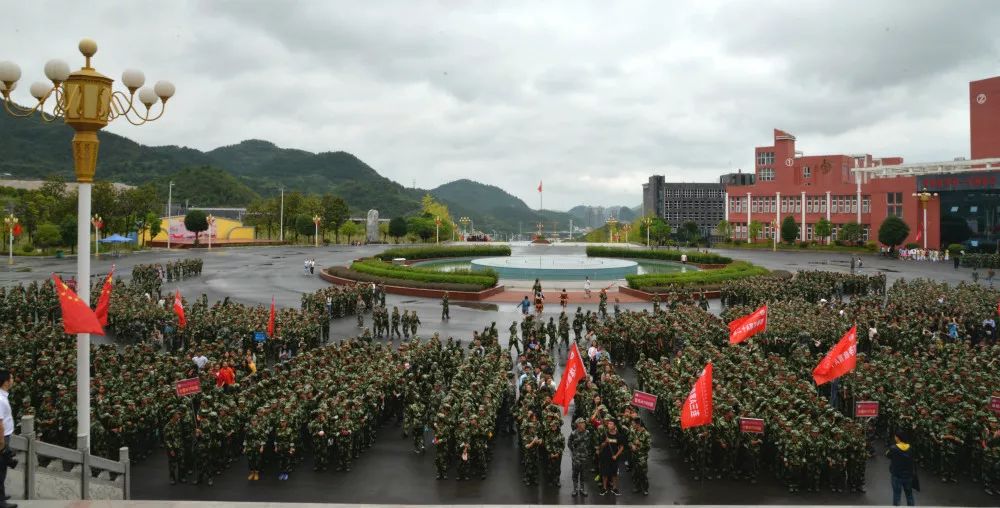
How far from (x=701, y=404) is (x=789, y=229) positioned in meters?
64.0

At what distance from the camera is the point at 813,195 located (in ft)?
228

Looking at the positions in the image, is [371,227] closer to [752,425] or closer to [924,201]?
[924,201]

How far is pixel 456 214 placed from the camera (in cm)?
18175

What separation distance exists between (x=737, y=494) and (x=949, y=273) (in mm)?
40502

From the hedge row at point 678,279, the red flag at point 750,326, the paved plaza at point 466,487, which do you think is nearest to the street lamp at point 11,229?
the hedge row at point 678,279

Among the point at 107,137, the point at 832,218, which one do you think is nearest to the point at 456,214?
the point at 107,137

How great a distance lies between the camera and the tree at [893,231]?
2160 inches

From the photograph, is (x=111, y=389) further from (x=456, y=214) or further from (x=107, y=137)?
(x=456, y=214)

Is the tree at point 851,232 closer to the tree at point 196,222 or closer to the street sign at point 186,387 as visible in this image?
the tree at point 196,222

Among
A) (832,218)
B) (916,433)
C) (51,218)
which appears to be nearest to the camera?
(916,433)

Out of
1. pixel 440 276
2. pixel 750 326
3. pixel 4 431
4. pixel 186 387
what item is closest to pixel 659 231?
pixel 440 276

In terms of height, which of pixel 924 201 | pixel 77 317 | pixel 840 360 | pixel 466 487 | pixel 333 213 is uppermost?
pixel 333 213

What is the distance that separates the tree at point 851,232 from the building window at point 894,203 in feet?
9.93

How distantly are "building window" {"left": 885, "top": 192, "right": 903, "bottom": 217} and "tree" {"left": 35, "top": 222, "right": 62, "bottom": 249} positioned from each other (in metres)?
73.9
